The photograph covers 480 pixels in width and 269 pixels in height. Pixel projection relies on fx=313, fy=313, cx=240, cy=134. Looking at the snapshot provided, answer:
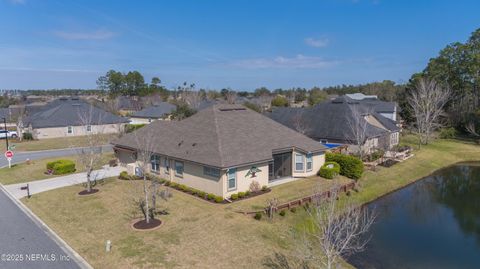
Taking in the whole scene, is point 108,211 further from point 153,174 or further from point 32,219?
point 153,174

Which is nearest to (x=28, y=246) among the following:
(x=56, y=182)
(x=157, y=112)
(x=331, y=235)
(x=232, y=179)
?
(x=232, y=179)

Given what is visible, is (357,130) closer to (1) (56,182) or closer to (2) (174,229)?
(2) (174,229)

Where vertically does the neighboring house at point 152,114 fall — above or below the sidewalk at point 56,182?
above

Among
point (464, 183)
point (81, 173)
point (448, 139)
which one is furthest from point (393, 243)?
point (448, 139)

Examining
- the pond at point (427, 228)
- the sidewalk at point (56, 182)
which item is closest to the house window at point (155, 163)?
the sidewalk at point (56, 182)

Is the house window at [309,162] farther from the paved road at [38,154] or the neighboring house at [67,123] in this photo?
the neighboring house at [67,123]

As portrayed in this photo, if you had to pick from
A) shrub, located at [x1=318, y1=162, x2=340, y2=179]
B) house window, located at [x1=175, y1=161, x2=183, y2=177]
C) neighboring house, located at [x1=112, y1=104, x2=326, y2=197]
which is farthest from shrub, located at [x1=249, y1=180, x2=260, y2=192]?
shrub, located at [x1=318, y1=162, x2=340, y2=179]

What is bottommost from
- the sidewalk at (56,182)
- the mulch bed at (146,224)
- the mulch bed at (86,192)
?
the mulch bed at (146,224)

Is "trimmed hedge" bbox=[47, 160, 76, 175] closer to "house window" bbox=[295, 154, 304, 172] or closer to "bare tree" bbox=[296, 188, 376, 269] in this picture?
"house window" bbox=[295, 154, 304, 172]
